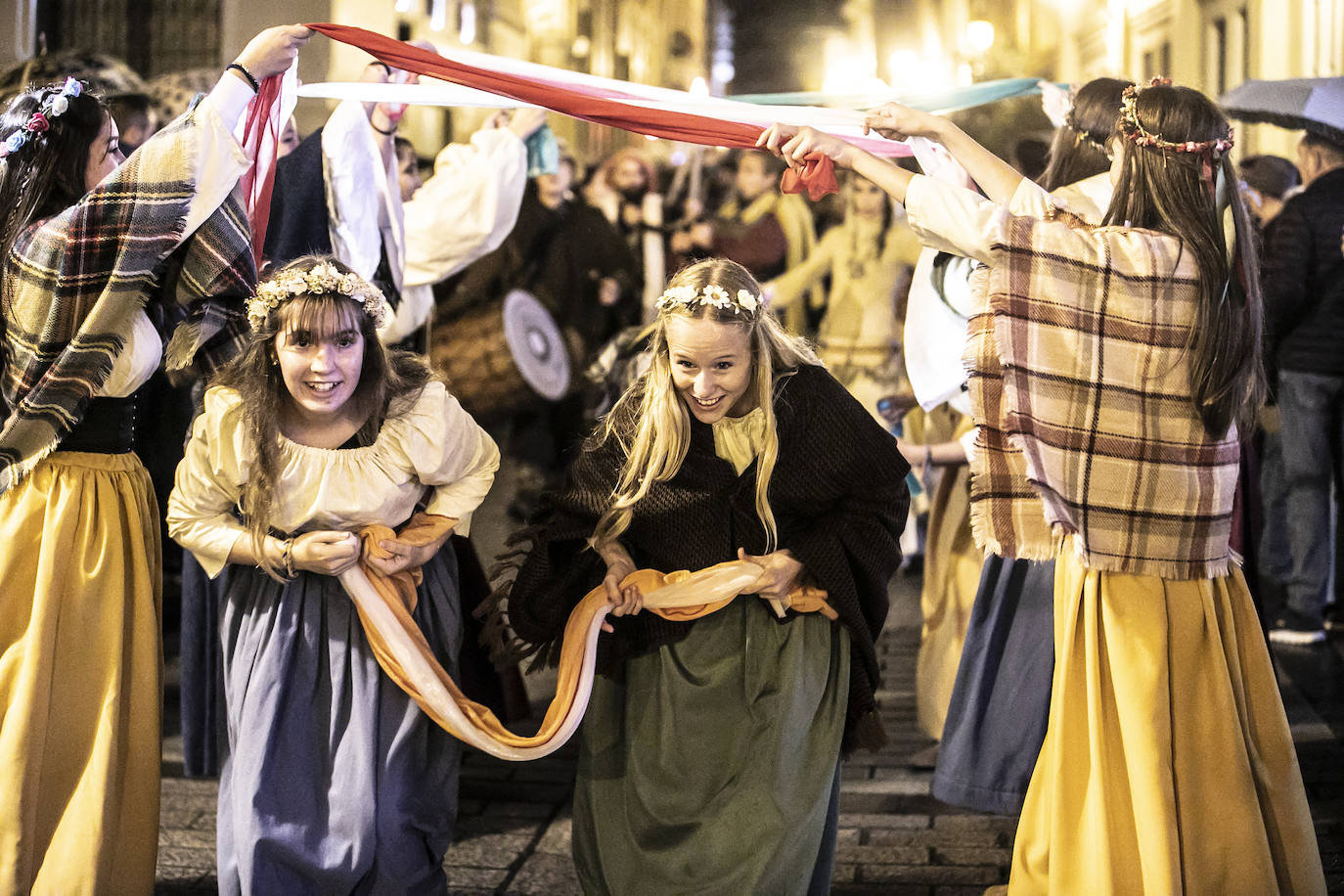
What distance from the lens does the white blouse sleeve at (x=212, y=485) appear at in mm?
2707

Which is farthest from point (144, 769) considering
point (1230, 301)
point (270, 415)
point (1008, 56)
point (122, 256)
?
point (1008, 56)

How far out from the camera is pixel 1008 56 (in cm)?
701

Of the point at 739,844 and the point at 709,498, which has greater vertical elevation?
the point at 709,498

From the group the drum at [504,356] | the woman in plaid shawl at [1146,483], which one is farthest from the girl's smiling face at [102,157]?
the drum at [504,356]

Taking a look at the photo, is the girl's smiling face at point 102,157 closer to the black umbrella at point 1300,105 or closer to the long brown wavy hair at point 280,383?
the long brown wavy hair at point 280,383

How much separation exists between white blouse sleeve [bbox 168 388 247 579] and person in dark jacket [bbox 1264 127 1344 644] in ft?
13.7

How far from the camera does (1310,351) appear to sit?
5434 millimetres

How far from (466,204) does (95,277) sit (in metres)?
2.19

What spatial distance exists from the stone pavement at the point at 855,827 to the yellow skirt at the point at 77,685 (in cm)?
42

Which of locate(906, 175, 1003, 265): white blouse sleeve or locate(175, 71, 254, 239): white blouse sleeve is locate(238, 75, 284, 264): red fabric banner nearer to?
locate(175, 71, 254, 239): white blouse sleeve

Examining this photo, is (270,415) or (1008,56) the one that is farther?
(1008,56)

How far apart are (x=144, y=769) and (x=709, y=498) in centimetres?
130

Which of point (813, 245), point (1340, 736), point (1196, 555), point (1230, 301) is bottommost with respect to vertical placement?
point (1340, 736)

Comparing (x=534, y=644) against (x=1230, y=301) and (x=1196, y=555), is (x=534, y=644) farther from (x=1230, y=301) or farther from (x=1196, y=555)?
(x=1230, y=301)
